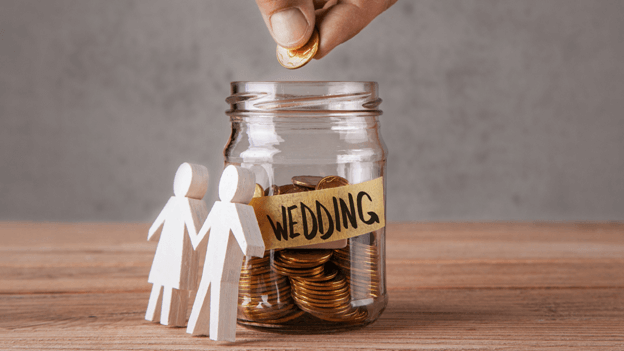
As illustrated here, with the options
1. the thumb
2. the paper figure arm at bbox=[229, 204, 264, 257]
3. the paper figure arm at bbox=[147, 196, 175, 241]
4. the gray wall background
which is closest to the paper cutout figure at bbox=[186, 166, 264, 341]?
the paper figure arm at bbox=[229, 204, 264, 257]

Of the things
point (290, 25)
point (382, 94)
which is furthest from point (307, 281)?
point (382, 94)

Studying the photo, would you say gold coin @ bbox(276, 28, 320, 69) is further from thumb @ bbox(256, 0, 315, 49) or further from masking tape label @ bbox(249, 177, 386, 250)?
masking tape label @ bbox(249, 177, 386, 250)

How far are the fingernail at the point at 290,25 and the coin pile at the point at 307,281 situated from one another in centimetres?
18

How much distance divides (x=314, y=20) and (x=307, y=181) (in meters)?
0.22

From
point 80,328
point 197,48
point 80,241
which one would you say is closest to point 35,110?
point 197,48

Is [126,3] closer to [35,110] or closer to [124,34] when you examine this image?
[124,34]

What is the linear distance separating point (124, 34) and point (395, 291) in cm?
170

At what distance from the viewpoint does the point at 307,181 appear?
681mm

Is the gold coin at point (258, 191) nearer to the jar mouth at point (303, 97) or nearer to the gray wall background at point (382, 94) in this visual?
the jar mouth at point (303, 97)

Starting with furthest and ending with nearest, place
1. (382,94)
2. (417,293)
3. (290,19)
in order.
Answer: (382,94)
(417,293)
(290,19)

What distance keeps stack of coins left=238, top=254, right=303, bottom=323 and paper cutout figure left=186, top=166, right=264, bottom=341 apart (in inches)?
2.1

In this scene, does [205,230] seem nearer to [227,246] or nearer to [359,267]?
[227,246]

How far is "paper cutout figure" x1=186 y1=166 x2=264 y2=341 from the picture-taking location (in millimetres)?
607

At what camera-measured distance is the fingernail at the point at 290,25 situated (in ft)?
2.34
